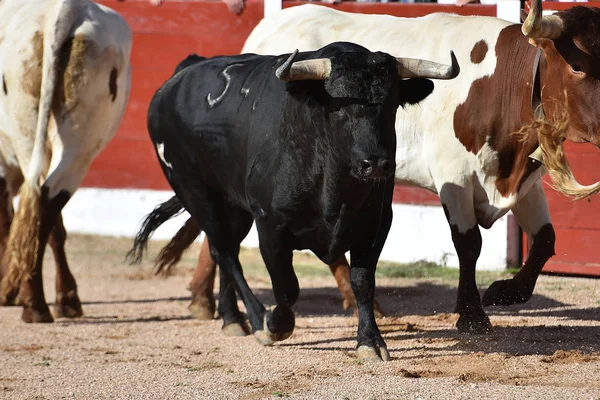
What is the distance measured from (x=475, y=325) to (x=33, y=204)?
269 cm

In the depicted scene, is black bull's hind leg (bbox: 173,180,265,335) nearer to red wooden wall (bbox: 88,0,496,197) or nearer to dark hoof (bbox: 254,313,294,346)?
dark hoof (bbox: 254,313,294,346)

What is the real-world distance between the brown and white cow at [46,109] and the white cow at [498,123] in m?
1.70

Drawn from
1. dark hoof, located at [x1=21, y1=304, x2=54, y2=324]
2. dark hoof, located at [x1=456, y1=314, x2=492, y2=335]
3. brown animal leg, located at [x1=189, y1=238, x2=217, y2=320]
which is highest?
dark hoof, located at [x1=456, y1=314, x2=492, y2=335]

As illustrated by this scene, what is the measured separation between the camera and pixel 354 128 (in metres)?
4.92

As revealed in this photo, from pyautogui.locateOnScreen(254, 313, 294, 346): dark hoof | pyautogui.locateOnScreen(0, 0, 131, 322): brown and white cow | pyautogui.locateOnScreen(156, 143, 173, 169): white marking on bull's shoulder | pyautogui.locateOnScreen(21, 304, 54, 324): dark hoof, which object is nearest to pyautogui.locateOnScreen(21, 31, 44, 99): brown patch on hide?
pyautogui.locateOnScreen(0, 0, 131, 322): brown and white cow

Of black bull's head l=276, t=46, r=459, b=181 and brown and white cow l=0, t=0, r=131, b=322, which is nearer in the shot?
black bull's head l=276, t=46, r=459, b=181

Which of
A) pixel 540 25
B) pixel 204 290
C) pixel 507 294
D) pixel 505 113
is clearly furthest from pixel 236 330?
pixel 540 25

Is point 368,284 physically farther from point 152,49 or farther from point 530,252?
point 152,49

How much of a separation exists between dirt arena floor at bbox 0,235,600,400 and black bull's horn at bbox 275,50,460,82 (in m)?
1.32

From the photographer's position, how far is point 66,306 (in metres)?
7.24

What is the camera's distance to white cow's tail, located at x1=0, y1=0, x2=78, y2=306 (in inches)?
262

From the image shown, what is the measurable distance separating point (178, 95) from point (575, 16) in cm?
228

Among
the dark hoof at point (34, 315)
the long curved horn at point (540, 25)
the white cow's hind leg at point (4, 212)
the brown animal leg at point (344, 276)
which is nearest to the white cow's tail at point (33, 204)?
the dark hoof at point (34, 315)

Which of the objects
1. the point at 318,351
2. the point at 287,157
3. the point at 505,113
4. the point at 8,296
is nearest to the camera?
the point at 287,157
